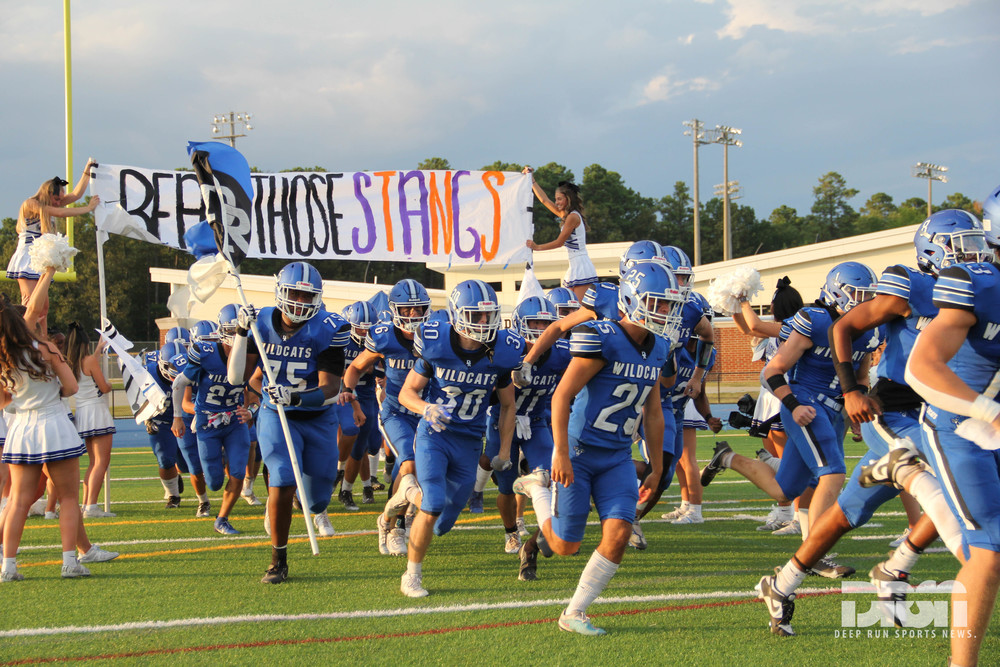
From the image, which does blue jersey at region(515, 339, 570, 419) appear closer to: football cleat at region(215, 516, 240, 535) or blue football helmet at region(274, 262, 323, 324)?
blue football helmet at region(274, 262, 323, 324)

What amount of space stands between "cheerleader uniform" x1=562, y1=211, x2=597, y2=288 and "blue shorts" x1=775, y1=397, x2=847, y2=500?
2829 mm

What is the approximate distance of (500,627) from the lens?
4.52 m

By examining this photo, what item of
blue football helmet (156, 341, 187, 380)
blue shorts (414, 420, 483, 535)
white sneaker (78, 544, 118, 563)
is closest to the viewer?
blue shorts (414, 420, 483, 535)

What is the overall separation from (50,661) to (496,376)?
2977 mm

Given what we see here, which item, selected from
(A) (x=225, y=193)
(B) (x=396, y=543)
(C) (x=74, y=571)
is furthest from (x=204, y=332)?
(B) (x=396, y=543)

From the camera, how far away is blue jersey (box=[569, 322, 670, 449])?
4.52 meters

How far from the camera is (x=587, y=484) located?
464cm

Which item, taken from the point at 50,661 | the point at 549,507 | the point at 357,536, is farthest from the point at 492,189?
the point at 50,661

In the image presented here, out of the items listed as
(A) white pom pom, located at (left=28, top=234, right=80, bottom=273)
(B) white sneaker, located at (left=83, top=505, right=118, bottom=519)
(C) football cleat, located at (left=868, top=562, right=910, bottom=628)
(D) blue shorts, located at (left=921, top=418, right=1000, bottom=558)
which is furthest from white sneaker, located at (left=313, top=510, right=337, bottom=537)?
(D) blue shorts, located at (left=921, top=418, right=1000, bottom=558)

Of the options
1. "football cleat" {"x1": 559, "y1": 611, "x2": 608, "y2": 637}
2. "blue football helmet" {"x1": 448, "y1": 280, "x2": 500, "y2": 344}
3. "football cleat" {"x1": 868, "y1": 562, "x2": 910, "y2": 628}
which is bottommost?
"football cleat" {"x1": 559, "y1": 611, "x2": 608, "y2": 637}

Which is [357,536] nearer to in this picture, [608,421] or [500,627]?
[500,627]

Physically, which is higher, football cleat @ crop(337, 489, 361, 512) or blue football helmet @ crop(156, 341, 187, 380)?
blue football helmet @ crop(156, 341, 187, 380)

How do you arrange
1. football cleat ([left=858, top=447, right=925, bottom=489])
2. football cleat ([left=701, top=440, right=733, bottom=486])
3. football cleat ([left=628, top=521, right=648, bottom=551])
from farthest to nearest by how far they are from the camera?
football cleat ([left=701, top=440, right=733, bottom=486])
football cleat ([left=628, top=521, right=648, bottom=551])
football cleat ([left=858, top=447, right=925, bottom=489])

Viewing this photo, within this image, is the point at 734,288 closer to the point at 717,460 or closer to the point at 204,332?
the point at 717,460
